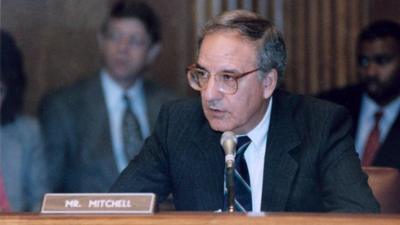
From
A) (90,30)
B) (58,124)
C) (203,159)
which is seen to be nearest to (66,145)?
(58,124)

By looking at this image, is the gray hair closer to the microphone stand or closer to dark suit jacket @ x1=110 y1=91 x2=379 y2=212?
dark suit jacket @ x1=110 y1=91 x2=379 y2=212

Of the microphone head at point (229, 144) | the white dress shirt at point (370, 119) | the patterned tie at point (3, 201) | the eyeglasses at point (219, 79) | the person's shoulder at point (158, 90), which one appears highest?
the eyeglasses at point (219, 79)

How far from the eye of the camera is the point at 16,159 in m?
5.54

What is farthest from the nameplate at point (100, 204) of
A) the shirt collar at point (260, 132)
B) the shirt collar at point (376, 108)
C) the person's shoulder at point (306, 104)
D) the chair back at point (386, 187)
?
the shirt collar at point (376, 108)

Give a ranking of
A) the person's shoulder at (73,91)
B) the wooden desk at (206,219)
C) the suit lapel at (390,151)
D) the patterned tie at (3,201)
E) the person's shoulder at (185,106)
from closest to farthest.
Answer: the wooden desk at (206,219), the person's shoulder at (185,106), the patterned tie at (3,201), the suit lapel at (390,151), the person's shoulder at (73,91)

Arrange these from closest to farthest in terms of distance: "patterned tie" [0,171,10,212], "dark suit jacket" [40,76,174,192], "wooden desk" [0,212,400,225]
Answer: "wooden desk" [0,212,400,225] → "patterned tie" [0,171,10,212] → "dark suit jacket" [40,76,174,192]

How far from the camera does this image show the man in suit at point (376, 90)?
223 inches

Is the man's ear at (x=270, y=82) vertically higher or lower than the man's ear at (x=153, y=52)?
higher

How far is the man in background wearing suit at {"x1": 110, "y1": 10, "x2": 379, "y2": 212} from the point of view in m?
3.46

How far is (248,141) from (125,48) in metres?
2.10

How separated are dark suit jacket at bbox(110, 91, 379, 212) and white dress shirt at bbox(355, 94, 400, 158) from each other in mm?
2030

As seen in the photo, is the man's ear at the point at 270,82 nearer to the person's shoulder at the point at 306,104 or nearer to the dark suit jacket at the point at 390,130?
the person's shoulder at the point at 306,104

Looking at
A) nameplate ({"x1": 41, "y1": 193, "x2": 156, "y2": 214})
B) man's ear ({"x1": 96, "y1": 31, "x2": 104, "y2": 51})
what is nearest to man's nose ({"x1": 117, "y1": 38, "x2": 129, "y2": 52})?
man's ear ({"x1": 96, "y1": 31, "x2": 104, "y2": 51})

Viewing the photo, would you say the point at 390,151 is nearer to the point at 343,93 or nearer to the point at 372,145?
the point at 372,145
